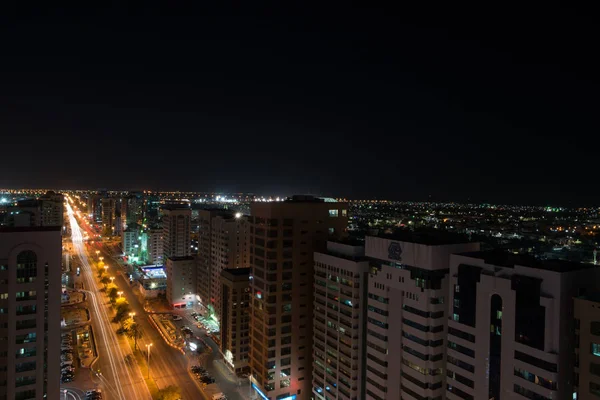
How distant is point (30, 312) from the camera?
23.0 meters

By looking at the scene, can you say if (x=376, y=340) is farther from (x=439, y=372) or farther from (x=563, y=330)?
(x=563, y=330)

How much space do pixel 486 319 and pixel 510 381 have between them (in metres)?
3.06

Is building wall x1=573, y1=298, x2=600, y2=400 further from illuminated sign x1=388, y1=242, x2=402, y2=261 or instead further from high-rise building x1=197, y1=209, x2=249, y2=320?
high-rise building x1=197, y1=209, x2=249, y2=320

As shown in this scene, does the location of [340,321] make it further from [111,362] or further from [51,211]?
[51,211]

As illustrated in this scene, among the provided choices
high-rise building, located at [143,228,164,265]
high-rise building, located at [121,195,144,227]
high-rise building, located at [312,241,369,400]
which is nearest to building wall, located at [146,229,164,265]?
high-rise building, located at [143,228,164,265]

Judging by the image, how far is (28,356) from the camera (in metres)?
23.0

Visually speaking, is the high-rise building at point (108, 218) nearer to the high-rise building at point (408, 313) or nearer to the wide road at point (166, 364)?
the wide road at point (166, 364)

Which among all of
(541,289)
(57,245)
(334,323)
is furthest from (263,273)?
(541,289)

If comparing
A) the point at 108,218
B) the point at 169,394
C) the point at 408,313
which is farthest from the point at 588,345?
the point at 108,218

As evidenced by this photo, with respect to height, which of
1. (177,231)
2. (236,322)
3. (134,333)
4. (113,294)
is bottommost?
(134,333)

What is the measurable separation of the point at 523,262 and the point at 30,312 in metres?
27.4

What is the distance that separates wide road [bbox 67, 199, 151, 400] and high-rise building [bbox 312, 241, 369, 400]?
15857mm

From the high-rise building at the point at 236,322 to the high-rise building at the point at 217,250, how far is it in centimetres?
867

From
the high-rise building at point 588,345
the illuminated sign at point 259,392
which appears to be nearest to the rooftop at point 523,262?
the high-rise building at point 588,345
